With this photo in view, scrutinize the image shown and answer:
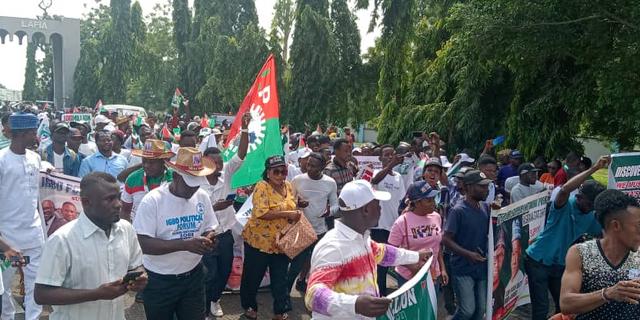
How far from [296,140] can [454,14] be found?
5.04 metres

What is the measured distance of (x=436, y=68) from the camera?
49.6 feet

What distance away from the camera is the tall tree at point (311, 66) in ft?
72.6

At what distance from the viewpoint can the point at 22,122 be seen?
5250 mm

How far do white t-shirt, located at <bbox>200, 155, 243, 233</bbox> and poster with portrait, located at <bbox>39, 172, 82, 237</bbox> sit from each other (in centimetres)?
151

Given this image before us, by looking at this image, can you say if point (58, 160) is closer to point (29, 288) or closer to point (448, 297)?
point (29, 288)

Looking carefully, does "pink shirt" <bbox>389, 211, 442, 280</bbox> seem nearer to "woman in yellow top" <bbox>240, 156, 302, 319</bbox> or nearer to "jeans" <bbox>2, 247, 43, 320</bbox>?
"woman in yellow top" <bbox>240, 156, 302, 319</bbox>

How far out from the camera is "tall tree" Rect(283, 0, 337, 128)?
871 inches

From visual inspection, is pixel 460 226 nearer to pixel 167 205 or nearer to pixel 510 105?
pixel 167 205

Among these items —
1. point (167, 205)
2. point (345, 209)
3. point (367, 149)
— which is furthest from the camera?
point (367, 149)

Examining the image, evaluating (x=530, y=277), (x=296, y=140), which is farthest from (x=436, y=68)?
(x=530, y=277)

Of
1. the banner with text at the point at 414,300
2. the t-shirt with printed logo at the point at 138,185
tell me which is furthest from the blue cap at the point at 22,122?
the banner with text at the point at 414,300

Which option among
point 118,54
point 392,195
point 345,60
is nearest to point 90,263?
point 392,195

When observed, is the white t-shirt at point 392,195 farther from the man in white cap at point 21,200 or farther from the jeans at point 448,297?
the man in white cap at point 21,200

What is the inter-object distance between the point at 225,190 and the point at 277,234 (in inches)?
38.7
